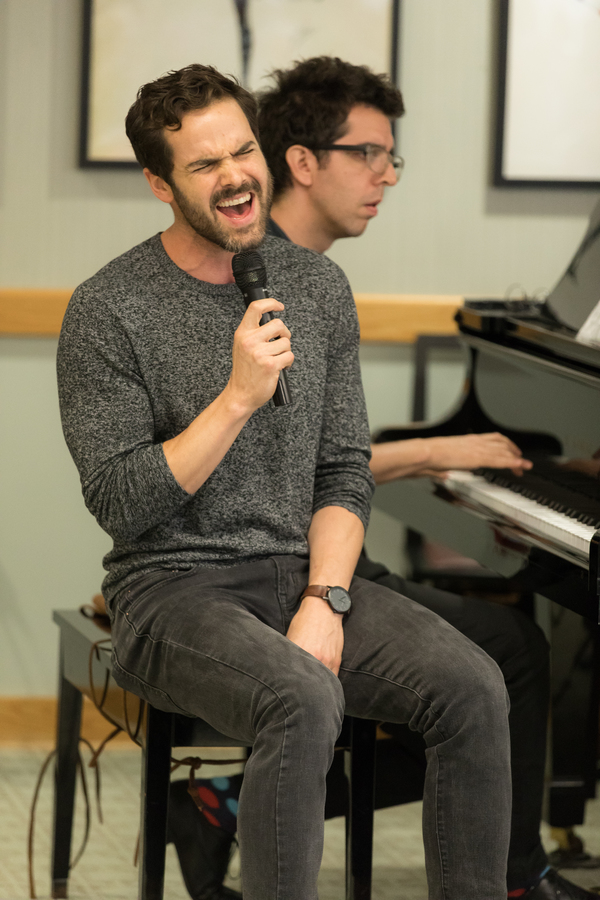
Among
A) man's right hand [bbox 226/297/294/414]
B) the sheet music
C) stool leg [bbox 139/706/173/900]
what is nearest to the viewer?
man's right hand [bbox 226/297/294/414]

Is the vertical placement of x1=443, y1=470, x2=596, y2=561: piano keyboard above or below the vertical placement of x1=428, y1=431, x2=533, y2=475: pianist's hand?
below

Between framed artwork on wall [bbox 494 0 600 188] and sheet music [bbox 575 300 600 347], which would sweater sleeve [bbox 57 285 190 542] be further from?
framed artwork on wall [bbox 494 0 600 188]

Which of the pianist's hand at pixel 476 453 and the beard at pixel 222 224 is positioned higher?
the beard at pixel 222 224

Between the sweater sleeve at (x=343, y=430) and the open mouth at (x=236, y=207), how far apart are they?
23 centimetres

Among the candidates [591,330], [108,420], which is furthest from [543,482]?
[108,420]

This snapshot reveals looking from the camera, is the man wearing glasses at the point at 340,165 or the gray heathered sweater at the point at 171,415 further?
the man wearing glasses at the point at 340,165

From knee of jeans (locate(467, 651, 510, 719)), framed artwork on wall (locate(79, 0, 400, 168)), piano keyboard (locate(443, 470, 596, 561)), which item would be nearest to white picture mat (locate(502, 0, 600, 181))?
framed artwork on wall (locate(79, 0, 400, 168))

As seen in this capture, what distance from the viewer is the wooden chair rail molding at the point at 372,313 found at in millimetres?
2721

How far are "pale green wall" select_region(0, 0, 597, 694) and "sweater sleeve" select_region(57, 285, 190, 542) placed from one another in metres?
1.28

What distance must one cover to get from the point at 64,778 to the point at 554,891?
937 millimetres

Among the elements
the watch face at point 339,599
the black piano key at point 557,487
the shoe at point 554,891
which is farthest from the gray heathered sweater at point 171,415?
the shoe at point 554,891

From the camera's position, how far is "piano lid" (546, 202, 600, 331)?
6.77 feet

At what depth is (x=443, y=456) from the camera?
83.2 inches

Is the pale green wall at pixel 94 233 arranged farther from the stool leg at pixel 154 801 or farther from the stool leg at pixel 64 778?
the stool leg at pixel 154 801
